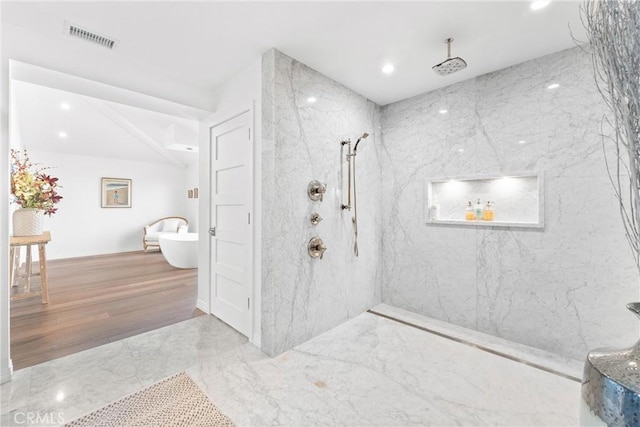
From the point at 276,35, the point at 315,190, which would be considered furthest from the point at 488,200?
the point at 276,35

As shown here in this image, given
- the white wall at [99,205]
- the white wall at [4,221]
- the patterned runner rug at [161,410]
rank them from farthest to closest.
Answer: the white wall at [99,205]
the white wall at [4,221]
the patterned runner rug at [161,410]

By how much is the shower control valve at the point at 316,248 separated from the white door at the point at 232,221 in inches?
20.5

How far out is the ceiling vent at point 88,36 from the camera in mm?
1841

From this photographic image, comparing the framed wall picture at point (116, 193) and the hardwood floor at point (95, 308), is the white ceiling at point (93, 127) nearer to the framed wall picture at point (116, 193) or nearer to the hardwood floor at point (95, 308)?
the framed wall picture at point (116, 193)

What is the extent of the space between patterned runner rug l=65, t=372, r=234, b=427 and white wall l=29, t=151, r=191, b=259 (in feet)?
19.5

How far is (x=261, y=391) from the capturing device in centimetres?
175

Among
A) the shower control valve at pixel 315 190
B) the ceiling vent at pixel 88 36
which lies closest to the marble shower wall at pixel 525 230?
the shower control valve at pixel 315 190

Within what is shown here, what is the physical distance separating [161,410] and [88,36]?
2582mm

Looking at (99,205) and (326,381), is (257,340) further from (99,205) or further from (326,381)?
(99,205)

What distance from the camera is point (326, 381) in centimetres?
185

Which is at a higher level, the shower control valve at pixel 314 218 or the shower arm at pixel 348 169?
the shower arm at pixel 348 169

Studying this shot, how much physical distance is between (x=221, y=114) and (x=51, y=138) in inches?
202

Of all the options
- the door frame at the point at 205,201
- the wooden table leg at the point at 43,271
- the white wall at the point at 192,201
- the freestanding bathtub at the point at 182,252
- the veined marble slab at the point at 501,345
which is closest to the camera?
the veined marble slab at the point at 501,345

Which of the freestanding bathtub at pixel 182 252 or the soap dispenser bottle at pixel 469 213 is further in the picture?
the freestanding bathtub at pixel 182 252
